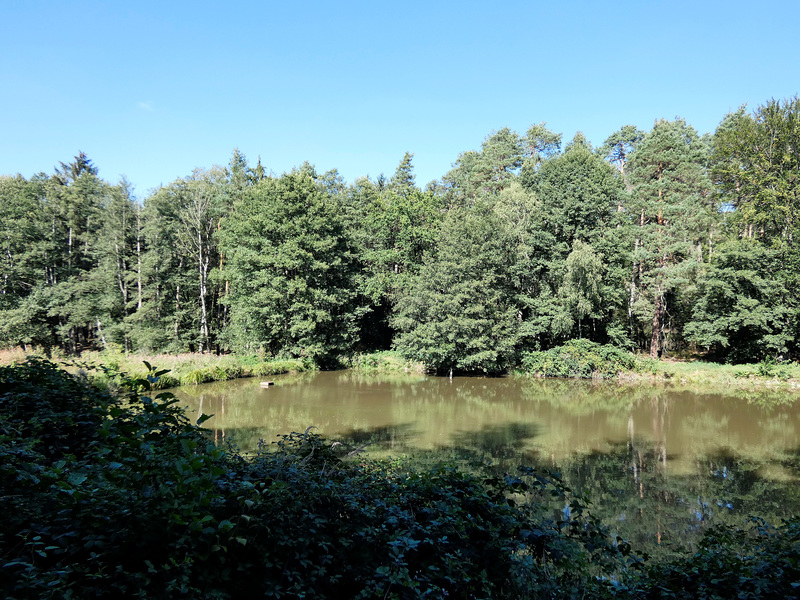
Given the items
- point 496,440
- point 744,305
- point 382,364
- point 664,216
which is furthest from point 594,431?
point 664,216

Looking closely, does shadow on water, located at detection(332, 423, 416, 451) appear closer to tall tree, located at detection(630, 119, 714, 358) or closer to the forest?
the forest

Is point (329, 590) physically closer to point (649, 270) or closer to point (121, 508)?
point (121, 508)

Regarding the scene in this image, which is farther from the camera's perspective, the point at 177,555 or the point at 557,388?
the point at 557,388

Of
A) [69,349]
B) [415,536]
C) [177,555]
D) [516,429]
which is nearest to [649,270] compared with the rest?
[516,429]

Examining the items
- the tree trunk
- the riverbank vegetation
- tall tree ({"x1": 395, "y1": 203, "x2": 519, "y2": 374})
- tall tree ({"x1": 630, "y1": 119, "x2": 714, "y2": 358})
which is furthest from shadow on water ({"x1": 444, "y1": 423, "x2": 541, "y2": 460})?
the tree trunk

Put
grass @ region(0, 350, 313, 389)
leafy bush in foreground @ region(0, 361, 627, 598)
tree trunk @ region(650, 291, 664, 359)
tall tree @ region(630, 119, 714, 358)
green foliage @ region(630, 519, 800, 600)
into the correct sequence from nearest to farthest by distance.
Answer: leafy bush in foreground @ region(0, 361, 627, 598) → green foliage @ region(630, 519, 800, 600) → grass @ region(0, 350, 313, 389) → tall tree @ region(630, 119, 714, 358) → tree trunk @ region(650, 291, 664, 359)

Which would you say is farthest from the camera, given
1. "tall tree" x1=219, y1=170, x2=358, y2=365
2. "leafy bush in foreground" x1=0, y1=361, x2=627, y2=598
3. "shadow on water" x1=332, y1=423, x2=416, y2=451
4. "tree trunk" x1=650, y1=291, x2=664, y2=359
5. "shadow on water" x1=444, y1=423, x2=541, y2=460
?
"tree trunk" x1=650, y1=291, x2=664, y2=359

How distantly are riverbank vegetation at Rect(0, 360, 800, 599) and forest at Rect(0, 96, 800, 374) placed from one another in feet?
63.4

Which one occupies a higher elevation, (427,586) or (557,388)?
(427,586)

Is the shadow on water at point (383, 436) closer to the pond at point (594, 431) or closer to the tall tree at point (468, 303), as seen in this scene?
the pond at point (594, 431)

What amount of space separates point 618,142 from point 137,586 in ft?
145

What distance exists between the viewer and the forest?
2419 centimetres

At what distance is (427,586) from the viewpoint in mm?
3340

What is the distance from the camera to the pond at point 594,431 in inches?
346
